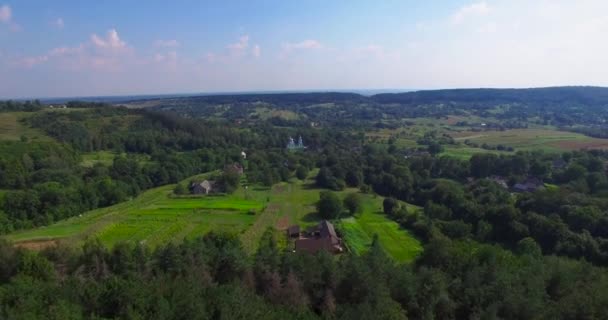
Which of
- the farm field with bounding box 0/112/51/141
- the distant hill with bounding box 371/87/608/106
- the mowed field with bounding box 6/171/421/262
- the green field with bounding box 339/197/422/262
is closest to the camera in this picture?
the green field with bounding box 339/197/422/262

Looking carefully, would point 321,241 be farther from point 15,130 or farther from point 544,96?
point 544,96

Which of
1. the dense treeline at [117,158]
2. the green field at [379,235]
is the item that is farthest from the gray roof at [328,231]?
the dense treeline at [117,158]

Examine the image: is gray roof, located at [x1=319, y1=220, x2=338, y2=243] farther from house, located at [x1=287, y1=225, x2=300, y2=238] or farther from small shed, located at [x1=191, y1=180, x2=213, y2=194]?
small shed, located at [x1=191, y1=180, x2=213, y2=194]

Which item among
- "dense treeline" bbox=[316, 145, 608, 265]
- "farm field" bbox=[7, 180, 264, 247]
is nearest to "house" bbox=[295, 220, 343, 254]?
"farm field" bbox=[7, 180, 264, 247]

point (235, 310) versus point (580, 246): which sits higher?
point (235, 310)

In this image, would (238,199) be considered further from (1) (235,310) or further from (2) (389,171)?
(1) (235,310)

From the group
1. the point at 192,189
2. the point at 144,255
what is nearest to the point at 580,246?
the point at 144,255
